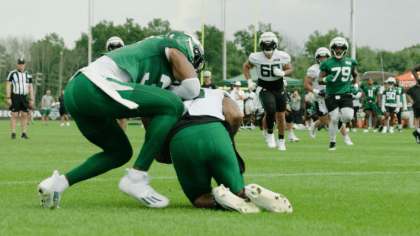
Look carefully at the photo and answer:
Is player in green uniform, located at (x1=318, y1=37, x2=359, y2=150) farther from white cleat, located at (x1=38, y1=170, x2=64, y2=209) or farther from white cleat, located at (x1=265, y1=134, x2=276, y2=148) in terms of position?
white cleat, located at (x1=38, y1=170, x2=64, y2=209)

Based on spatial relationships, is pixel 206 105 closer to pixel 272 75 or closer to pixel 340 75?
pixel 272 75

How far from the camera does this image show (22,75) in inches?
563

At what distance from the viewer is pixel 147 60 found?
13.0 feet

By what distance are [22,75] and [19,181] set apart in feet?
30.7

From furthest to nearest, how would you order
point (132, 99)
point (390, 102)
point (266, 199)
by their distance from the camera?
point (390, 102), point (132, 99), point (266, 199)

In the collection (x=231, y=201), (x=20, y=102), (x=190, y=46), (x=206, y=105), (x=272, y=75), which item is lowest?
(x=231, y=201)

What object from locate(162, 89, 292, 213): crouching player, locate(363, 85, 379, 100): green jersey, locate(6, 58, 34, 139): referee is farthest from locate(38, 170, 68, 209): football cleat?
locate(363, 85, 379, 100): green jersey

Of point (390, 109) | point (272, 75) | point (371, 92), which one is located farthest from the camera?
point (371, 92)

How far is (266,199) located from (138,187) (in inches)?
32.7

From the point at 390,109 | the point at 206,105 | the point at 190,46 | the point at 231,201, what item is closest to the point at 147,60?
the point at 190,46

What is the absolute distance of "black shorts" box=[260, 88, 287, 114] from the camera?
11.0 metres

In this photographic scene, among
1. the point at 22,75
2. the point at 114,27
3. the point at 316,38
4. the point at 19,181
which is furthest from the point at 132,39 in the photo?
the point at 19,181

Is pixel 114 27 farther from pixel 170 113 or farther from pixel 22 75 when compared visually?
pixel 170 113

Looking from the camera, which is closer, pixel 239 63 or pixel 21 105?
pixel 21 105
